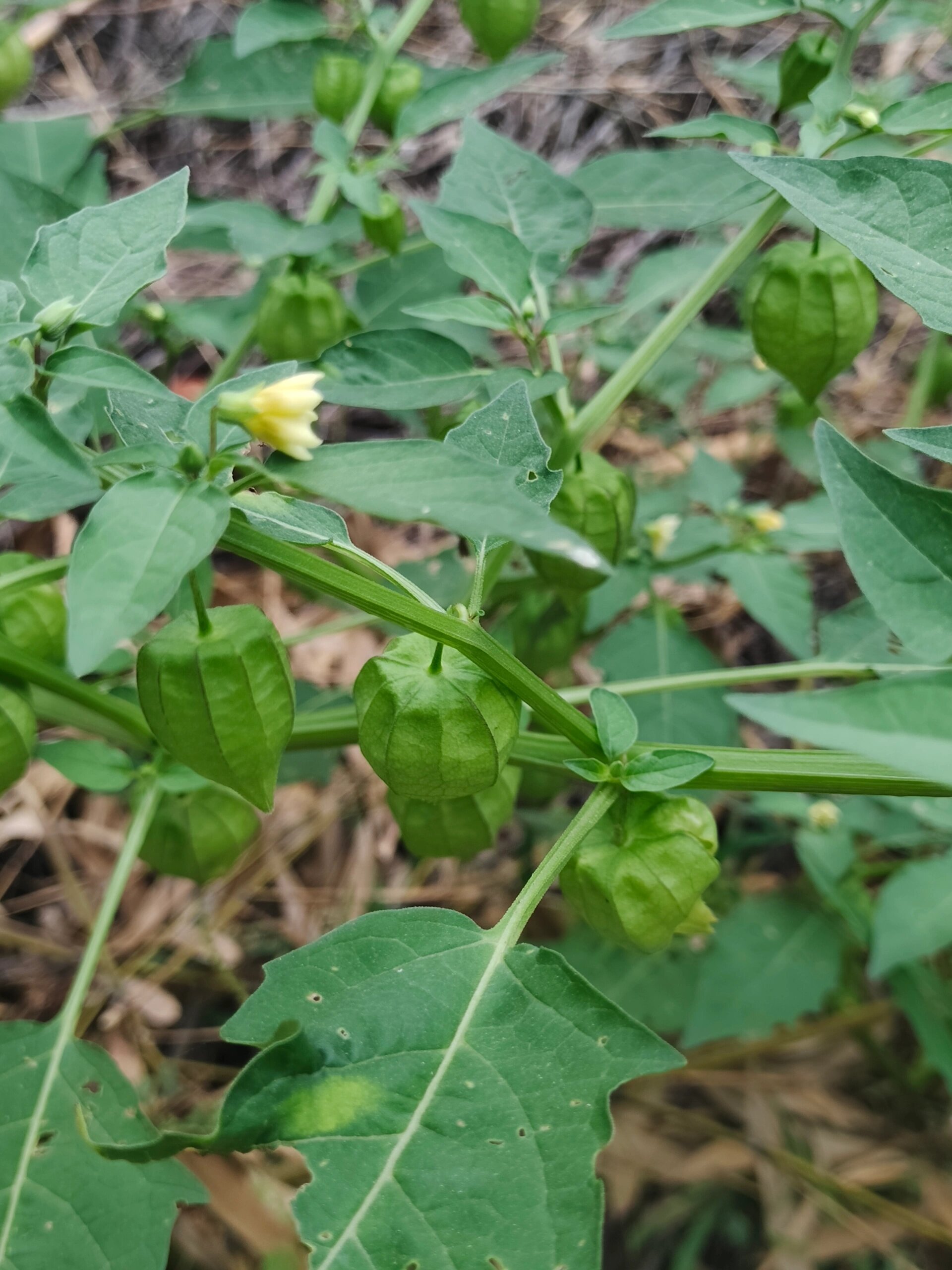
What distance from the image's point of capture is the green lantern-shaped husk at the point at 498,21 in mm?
1563

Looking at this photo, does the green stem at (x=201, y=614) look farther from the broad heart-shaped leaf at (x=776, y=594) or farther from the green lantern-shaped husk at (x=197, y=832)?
the broad heart-shaped leaf at (x=776, y=594)

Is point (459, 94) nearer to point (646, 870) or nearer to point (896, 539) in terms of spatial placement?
point (896, 539)

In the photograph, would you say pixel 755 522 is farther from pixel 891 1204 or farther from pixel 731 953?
pixel 891 1204

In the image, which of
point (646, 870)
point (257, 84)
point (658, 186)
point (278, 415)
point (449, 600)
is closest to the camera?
point (278, 415)

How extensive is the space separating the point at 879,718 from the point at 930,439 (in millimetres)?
317

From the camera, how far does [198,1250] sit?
1.70m

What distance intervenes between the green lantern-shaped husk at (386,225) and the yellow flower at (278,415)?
0.77m

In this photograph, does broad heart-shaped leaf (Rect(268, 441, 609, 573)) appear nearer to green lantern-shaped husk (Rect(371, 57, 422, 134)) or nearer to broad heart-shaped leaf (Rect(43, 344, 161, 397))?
broad heart-shaped leaf (Rect(43, 344, 161, 397))

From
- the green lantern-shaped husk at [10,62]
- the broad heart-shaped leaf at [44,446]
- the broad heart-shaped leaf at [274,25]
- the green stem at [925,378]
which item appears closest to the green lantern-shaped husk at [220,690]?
the broad heart-shaped leaf at [44,446]

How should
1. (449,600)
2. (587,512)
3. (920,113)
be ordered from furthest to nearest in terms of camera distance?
(449,600)
(587,512)
(920,113)

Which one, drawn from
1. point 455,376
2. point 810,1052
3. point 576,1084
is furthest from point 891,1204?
point 455,376

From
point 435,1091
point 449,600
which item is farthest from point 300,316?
point 435,1091

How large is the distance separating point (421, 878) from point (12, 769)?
1304mm

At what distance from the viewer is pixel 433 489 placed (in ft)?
2.12
